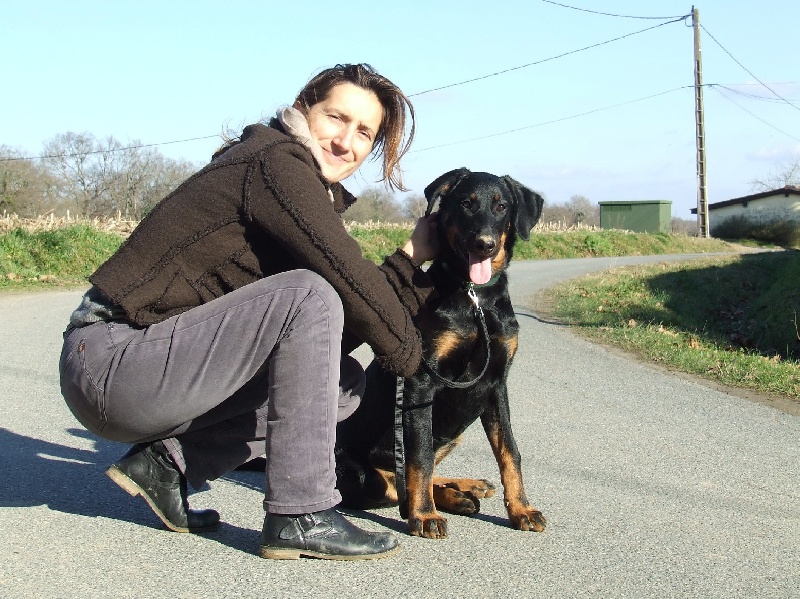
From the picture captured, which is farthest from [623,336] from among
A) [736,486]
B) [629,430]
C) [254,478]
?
[254,478]

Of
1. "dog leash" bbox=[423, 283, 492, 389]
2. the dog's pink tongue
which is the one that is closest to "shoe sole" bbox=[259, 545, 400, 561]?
"dog leash" bbox=[423, 283, 492, 389]

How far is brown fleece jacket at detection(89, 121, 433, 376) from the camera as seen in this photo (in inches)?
110

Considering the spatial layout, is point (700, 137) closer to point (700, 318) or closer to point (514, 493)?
point (700, 318)

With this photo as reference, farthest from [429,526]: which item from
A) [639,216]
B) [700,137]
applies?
[639,216]

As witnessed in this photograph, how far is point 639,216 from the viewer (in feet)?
139

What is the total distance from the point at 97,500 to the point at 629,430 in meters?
3.18

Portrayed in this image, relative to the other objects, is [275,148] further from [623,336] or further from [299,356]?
[623,336]

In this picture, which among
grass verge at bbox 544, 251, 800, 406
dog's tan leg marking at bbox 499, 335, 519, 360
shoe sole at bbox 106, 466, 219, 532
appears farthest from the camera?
grass verge at bbox 544, 251, 800, 406

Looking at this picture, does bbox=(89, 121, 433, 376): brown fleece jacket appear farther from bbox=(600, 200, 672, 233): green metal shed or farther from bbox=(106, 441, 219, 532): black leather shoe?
bbox=(600, 200, 672, 233): green metal shed

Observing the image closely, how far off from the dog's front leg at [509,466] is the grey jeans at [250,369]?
0.92 meters

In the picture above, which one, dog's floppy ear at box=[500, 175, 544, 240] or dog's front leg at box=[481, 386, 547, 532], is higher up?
dog's floppy ear at box=[500, 175, 544, 240]

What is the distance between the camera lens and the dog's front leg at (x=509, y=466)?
345 cm

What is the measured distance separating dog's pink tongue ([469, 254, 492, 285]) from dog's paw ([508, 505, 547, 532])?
0.96 m

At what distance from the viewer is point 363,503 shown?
375 centimetres
